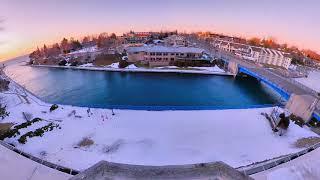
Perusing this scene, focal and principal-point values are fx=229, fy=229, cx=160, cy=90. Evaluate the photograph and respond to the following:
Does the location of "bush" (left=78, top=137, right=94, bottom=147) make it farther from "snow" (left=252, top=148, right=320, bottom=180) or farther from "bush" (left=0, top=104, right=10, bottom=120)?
"snow" (left=252, top=148, right=320, bottom=180)

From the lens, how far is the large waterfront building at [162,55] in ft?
132

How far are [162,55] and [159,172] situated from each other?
1391 inches

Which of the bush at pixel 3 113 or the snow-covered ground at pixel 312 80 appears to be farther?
the snow-covered ground at pixel 312 80

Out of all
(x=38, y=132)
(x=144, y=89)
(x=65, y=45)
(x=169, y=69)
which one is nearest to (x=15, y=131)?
(x=38, y=132)

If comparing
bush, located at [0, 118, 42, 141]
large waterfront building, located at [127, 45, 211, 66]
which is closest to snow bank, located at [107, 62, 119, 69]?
large waterfront building, located at [127, 45, 211, 66]

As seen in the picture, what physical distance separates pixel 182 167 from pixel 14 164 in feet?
34.1

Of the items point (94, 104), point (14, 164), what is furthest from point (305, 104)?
point (14, 164)

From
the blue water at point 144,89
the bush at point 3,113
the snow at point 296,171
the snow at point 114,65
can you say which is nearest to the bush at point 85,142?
the blue water at point 144,89

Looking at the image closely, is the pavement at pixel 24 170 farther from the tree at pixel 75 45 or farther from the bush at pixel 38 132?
the tree at pixel 75 45

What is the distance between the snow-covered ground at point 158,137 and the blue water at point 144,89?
3825mm

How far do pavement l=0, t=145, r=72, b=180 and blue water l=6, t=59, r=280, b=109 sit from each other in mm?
10655

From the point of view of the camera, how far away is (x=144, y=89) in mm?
29000

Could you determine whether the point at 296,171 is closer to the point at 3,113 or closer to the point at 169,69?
the point at 3,113

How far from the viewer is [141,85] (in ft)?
101
